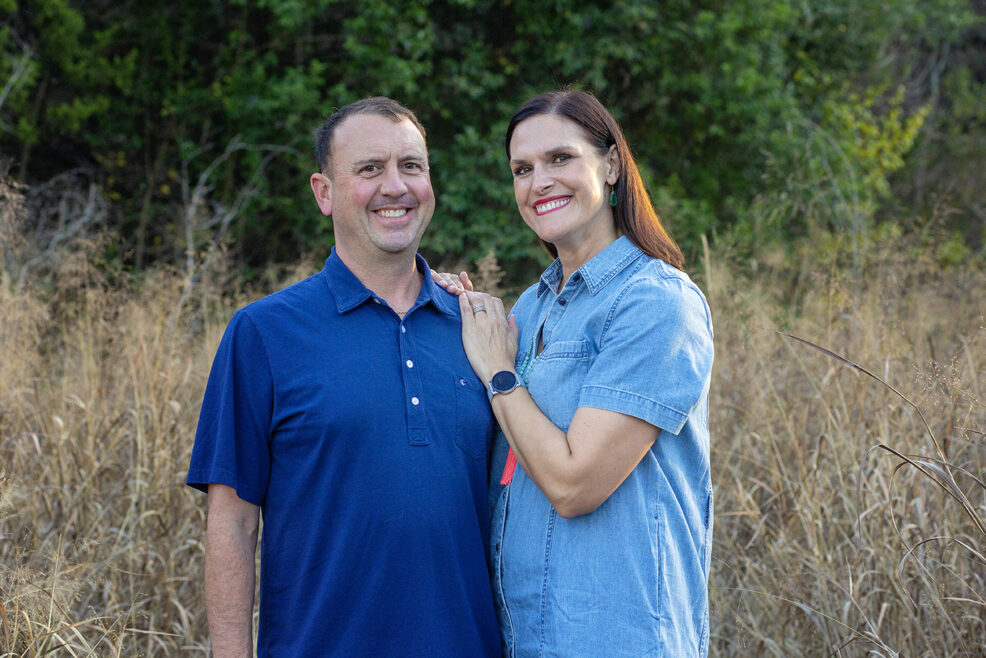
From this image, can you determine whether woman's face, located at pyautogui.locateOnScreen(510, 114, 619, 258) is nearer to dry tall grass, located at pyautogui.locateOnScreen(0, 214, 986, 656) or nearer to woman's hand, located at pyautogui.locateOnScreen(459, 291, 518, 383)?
woman's hand, located at pyautogui.locateOnScreen(459, 291, 518, 383)

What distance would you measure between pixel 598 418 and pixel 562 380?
0.66 feet

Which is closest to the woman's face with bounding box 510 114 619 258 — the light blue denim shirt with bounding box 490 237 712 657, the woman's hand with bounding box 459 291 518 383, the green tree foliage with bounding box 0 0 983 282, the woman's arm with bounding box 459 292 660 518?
the light blue denim shirt with bounding box 490 237 712 657

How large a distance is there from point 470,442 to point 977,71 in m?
16.5

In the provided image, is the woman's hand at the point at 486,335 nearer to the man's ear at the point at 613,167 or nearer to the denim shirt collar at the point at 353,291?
the denim shirt collar at the point at 353,291

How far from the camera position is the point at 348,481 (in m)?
2.11

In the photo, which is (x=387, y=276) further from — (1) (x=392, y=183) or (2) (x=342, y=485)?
(2) (x=342, y=485)

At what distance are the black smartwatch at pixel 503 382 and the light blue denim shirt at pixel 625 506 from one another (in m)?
0.06

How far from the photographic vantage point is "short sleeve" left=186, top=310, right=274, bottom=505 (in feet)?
6.89

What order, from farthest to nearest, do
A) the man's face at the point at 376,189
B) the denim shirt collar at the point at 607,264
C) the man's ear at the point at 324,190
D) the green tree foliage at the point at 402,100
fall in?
1. the green tree foliage at the point at 402,100
2. the man's ear at the point at 324,190
3. the man's face at the point at 376,189
4. the denim shirt collar at the point at 607,264

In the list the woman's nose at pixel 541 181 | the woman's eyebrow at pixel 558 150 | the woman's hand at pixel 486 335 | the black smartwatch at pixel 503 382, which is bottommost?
the black smartwatch at pixel 503 382

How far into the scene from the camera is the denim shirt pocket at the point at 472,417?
225 centimetres

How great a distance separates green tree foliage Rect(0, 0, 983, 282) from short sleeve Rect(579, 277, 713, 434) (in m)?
6.97

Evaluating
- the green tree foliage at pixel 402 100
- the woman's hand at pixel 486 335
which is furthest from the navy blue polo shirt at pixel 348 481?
the green tree foliage at pixel 402 100

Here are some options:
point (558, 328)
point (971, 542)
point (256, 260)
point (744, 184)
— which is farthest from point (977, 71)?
point (558, 328)
